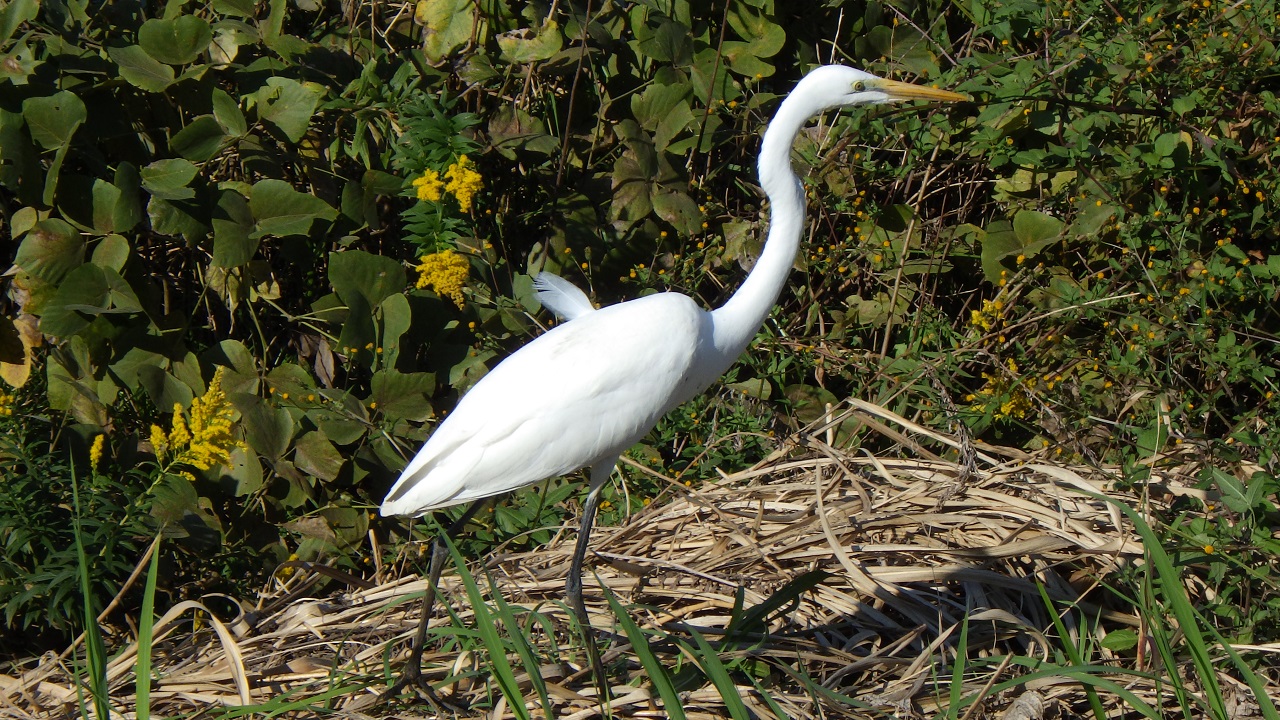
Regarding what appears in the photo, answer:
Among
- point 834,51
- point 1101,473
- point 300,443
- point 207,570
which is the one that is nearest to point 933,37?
point 834,51

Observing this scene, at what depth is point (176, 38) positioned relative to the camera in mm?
2615

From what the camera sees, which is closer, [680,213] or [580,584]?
[580,584]

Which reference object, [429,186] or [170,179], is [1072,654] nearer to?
[429,186]

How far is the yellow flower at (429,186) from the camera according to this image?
2.58 meters

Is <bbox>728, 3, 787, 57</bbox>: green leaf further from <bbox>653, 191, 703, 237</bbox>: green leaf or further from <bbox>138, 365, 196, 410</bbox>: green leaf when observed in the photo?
<bbox>138, 365, 196, 410</bbox>: green leaf

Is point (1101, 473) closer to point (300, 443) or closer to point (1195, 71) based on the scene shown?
point (1195, 71)

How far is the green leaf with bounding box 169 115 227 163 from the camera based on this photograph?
262 centimetres

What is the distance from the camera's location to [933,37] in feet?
10.3

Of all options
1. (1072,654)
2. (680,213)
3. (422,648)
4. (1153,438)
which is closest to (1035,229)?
(1153,438)

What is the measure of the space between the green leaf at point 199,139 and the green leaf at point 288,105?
11cm

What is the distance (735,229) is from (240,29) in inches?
55.6

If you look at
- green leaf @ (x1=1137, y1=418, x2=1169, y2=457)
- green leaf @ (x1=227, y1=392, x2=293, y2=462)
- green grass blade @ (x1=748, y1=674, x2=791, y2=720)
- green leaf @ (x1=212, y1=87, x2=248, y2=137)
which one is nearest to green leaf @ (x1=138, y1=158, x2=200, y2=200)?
green leaf @ (x1=212, y1=87, x2=248, y2=137)

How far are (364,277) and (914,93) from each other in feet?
4.56

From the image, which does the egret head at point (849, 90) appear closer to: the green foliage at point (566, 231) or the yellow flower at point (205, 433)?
the green foliage at point (566, 231)
